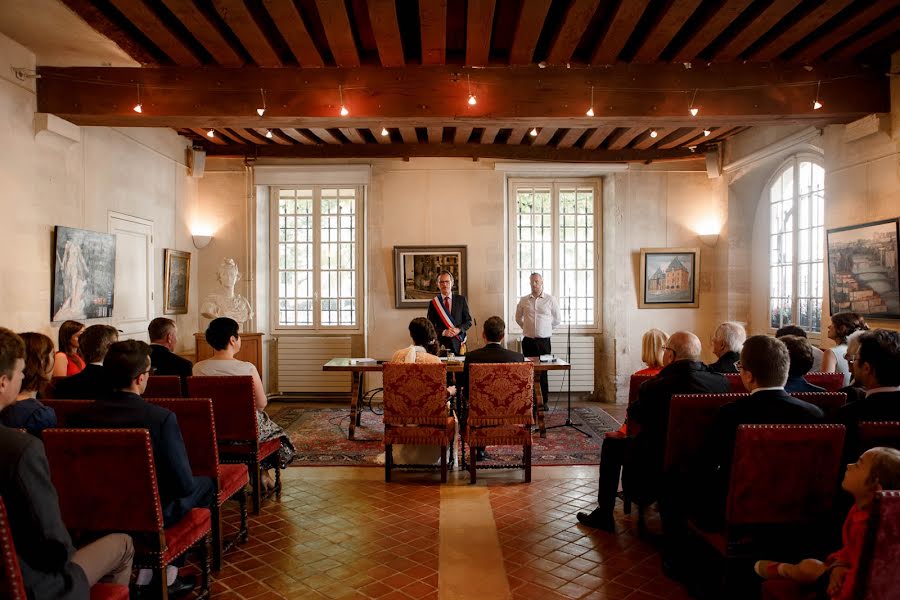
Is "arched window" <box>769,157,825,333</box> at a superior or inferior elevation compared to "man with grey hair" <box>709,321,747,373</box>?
superior

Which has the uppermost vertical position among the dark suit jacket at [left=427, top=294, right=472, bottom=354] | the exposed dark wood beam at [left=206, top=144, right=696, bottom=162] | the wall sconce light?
the exposed dark wood beam at [left=206, top=144, right=696, bottom=162]

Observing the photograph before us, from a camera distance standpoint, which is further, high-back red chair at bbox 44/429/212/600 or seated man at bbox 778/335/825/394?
seated man at bbox 778/335/825/394

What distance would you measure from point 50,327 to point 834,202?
7.52 metres

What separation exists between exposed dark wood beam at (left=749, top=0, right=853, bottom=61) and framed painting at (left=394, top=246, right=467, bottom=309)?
14.7 feet

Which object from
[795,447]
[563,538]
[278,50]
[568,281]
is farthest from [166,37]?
[568,281]

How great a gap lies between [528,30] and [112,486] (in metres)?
4.24

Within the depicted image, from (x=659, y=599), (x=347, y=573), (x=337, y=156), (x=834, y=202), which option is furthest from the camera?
(x=337, y=156)

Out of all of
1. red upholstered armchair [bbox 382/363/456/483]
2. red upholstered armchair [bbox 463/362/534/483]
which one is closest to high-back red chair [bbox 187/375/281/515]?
red upholstered armchair [bbox 382/363/456/483]

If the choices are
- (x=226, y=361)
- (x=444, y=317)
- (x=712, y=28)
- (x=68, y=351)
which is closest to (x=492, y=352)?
(x=226, y=361)

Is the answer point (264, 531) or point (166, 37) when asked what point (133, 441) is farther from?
point (166, 37)

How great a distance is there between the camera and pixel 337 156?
8742 mm

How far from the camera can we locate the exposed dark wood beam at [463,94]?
5578 millimetres

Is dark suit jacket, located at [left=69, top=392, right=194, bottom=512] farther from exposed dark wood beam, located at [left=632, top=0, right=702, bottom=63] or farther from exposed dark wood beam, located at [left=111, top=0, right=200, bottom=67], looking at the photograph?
exposed dark wood beam, located at [left=632, top=0, right=702, bottom=63]

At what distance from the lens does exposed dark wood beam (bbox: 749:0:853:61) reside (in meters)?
4.46
